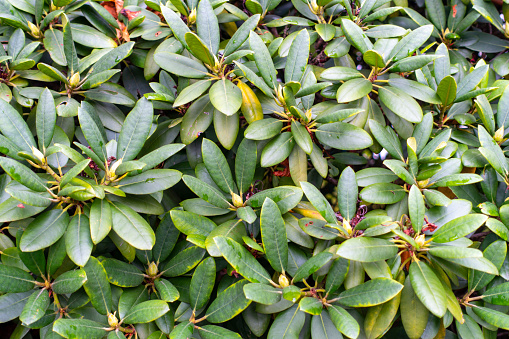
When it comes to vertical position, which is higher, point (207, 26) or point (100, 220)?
point (207, 26)

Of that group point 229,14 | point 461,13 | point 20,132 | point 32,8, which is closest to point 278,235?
point 20,132

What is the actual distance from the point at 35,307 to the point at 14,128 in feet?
1.83

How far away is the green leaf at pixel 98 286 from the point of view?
1105mm

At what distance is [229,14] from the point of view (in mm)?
1651

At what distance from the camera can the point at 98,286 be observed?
1112mm

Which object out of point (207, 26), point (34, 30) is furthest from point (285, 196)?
point (34, 30)

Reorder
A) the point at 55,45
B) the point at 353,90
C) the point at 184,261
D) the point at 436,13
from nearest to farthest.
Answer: the point at 184,261 < the point at 353,90 < the point at 55,45 < the point at 436,13

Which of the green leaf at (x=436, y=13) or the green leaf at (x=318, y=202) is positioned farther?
the green leaf at (x=436, y=13)

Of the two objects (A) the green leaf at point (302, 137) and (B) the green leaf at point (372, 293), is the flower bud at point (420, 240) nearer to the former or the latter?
(B) the green leaf at point (372, 293)

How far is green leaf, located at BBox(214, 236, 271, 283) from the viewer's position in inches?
40.6

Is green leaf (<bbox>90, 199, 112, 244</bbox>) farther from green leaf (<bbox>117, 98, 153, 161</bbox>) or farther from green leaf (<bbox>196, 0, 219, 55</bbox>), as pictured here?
green leaf (<bbox>196, 0, 219, 55</bbox>)

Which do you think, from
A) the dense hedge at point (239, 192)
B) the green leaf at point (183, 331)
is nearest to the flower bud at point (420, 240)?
the dense hedge at point (239, 192)

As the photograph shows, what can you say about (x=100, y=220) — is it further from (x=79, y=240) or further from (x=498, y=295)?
(x=498, y=295)

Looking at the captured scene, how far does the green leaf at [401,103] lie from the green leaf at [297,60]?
323 millimetres
